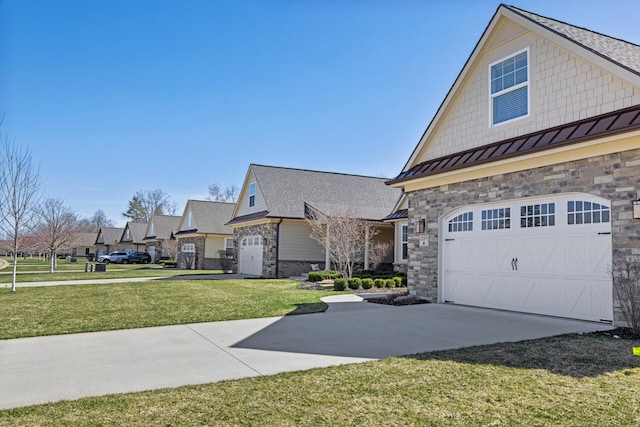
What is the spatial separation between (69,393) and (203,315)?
18.9 feet

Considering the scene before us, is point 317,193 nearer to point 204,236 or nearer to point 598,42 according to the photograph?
point 204,236

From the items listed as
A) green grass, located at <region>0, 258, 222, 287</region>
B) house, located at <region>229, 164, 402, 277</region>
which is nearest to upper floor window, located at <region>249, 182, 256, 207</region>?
house, located at <region>229, 164, 402, 277</region>

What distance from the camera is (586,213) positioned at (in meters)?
8.92

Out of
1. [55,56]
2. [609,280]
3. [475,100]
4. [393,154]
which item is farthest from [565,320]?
[393,154]

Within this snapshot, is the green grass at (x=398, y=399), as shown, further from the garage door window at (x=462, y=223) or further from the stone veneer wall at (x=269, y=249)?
the stone veneer wall at (x=269, y=249)

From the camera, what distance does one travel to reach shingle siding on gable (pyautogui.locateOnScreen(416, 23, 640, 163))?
29.7ft

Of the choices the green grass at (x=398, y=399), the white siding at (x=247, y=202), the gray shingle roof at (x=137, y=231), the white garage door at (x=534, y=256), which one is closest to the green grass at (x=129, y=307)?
the white garage door at (x=534, y=256)

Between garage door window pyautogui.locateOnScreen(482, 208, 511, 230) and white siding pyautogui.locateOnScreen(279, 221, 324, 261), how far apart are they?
14460mm

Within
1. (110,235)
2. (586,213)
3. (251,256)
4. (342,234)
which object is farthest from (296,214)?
(110,235)

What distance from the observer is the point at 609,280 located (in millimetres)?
8430

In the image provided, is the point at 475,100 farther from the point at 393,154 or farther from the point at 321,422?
the point at 393,154

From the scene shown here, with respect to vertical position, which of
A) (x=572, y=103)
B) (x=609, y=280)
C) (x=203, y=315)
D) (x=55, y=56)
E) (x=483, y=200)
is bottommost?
(x=203, y=315)

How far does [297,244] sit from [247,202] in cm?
520

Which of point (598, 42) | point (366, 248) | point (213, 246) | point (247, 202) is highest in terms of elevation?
point (598, 42)
